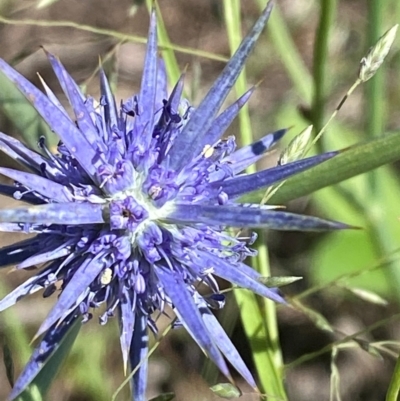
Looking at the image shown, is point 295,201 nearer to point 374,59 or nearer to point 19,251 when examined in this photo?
point 374,59

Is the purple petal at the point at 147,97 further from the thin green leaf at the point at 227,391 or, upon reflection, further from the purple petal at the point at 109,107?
the thin green leaf at the point at 227,391

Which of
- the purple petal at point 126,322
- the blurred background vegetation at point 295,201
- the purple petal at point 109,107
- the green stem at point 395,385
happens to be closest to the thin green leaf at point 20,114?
the blurred background vegetation at point 295,201

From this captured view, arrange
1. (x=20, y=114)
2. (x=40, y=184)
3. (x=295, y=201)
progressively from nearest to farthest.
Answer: (x=40, y=184)
(x=20, y=114)
(x=295, y=201)

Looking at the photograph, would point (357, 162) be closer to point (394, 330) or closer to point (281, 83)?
point (394, 330)

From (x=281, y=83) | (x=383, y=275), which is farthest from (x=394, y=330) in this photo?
(x=281, y=83)

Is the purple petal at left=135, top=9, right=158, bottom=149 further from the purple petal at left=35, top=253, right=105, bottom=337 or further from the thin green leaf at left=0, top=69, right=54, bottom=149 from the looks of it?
the thin green leaf at left=0, top=69, right=54, bottom=149

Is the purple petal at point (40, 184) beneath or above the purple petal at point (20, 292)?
above

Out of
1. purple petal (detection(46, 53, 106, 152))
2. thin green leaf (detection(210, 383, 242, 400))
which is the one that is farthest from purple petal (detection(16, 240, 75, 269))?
thin green leaf (detection(210, 383, 242, 400))

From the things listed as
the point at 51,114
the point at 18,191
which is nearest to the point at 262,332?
the point at 18,191
